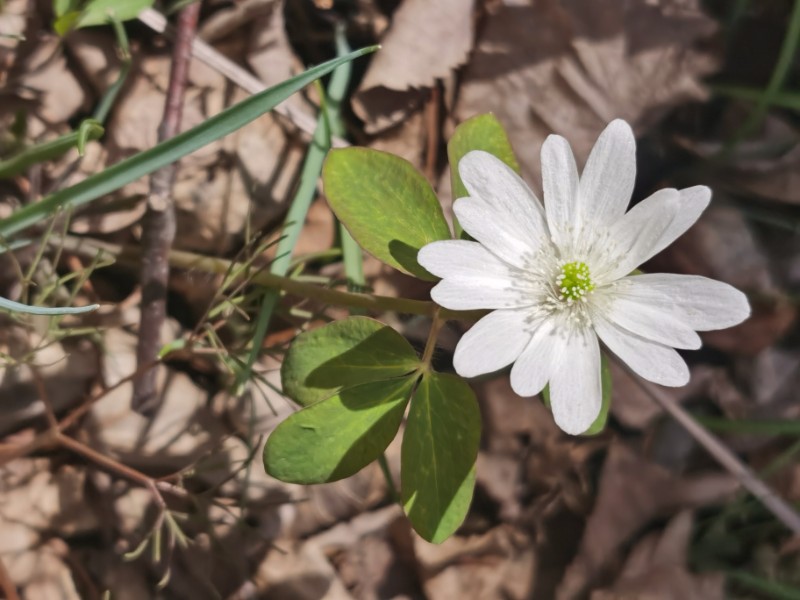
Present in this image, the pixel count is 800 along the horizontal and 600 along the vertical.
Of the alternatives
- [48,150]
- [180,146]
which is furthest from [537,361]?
[48,150]

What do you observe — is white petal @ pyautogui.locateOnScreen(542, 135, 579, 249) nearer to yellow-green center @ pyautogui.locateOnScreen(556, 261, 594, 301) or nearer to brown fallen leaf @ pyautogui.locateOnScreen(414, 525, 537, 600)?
yellow-green center @ pyautogui.locateOnScreen(556, 261, 594, 301)

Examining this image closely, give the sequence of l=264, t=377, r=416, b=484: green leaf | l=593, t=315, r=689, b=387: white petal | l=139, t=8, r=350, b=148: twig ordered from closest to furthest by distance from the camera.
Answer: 1. l=593, t=315, r=689, b=387: white petal
2. l=264, t=377, r=416, b=484: green leaf
3. l=139, t=8, r=350, b=148: twig

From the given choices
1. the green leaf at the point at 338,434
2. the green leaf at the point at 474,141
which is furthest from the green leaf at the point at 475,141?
the green leaf at the point at 338,434

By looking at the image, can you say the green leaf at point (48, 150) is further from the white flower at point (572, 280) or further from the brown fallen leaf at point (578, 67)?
the brown fallen leaf at point (578, 67)

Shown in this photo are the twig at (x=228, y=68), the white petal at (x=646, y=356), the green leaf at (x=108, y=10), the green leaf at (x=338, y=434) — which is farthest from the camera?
the twig at (x=228, y=68)

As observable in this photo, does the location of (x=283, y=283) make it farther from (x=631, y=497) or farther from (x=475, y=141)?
(x=631, y=497)

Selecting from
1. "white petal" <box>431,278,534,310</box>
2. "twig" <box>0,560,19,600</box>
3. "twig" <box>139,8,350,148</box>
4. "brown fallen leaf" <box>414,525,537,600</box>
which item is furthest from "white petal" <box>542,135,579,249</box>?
"twig" <box>0,560,19,600</box>
